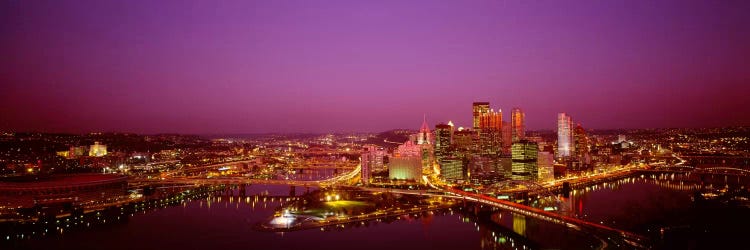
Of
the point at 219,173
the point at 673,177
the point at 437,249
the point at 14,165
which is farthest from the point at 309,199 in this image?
the point at 673,177

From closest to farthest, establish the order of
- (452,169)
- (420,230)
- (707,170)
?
(420,230)
(452,169)
(707,170)

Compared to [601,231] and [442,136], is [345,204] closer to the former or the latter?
[601,231]

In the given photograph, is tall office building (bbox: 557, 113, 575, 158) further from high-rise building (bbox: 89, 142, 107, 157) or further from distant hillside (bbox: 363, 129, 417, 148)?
high-rise building (bbox: 89, 142, 107, 157)

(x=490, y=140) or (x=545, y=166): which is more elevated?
(x=490, y=140)

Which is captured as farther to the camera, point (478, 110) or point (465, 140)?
point (478, 110)

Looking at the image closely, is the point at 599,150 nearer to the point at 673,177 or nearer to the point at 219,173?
the point at 673,177

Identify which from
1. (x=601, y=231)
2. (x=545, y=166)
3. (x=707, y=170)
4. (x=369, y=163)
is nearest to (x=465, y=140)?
(x=545, y=166)
